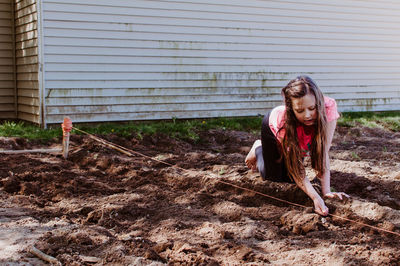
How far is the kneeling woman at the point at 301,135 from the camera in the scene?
11.5 feet

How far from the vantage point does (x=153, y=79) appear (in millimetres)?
8742

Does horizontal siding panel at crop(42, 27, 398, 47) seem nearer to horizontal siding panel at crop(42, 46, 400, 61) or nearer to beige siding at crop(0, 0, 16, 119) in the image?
horizontal siding panel at crop(42, 46, 400, 61)

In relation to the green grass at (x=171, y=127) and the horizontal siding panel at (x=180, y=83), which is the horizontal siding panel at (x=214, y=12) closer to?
the horizontal siding panel at (x=180, y=83)

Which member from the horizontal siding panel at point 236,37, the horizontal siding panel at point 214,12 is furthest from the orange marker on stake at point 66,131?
the horizontal siding panel at point 214,12

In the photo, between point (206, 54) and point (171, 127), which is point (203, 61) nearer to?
point (206, 54)

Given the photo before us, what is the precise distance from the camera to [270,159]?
4309 mm

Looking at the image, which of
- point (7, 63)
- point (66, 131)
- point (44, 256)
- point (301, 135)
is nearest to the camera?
point (44, 256)

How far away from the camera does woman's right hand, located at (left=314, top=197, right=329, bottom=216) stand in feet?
12.5

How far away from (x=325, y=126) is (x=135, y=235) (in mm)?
1588

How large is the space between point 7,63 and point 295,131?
278 inches

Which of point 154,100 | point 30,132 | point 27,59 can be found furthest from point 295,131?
point 27,59

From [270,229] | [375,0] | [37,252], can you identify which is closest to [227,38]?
[375,0]

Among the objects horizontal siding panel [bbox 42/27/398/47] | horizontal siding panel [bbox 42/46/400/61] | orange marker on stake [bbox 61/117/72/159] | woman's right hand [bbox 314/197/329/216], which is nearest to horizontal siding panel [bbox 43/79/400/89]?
horizontal siding panel [bbox 42/46/400/61]

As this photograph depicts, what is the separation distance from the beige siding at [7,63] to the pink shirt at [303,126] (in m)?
6.68
